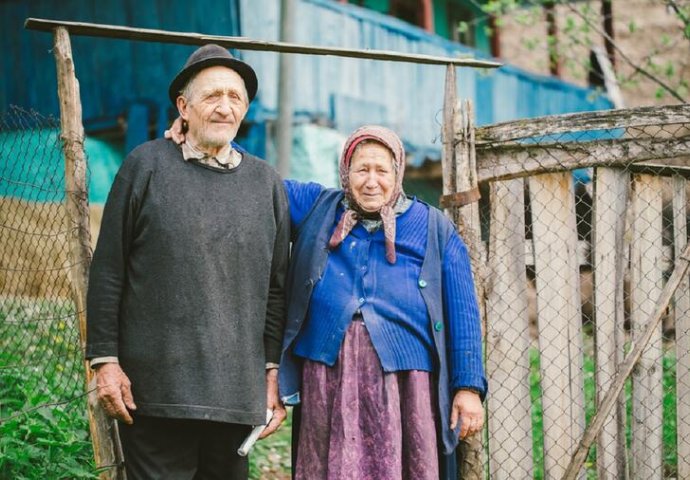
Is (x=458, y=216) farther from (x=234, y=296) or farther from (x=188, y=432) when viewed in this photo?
(x=188, y=432)

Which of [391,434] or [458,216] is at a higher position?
[458,216]

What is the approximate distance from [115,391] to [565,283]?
7.38ft

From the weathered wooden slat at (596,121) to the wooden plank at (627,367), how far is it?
0.65 meters

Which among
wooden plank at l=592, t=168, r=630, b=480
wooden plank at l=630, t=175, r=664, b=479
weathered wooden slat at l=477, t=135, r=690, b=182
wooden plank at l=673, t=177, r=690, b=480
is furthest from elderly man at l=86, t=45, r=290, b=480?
wooden plank at l=673, t=177, r=690, b=480

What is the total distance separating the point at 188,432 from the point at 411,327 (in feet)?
3.05

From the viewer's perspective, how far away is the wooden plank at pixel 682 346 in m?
3.92

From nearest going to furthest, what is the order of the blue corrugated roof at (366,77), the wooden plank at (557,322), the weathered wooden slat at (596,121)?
the weathered wooden slat at (596,121)
the wooden plank at (557,322)
the blue corrugated roof at (366,77)

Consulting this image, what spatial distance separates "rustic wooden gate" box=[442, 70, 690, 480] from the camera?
380 cm

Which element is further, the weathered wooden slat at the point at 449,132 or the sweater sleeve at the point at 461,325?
the weathered wooden slat at the point at 449,132

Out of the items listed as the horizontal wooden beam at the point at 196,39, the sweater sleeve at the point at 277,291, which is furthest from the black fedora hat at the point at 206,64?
the sweater sleeve at the point at 277,291

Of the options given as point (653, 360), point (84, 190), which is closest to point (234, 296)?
point (84, 190)

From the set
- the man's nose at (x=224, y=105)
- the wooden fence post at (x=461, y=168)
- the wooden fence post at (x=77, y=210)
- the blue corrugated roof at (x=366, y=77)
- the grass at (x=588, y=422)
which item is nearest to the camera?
the man's nose at (x=224, y=105)

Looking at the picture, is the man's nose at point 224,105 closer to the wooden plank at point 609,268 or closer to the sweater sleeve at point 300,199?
the sweater sleeve at point 300,199

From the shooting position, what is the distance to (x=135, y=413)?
9.23 ft
